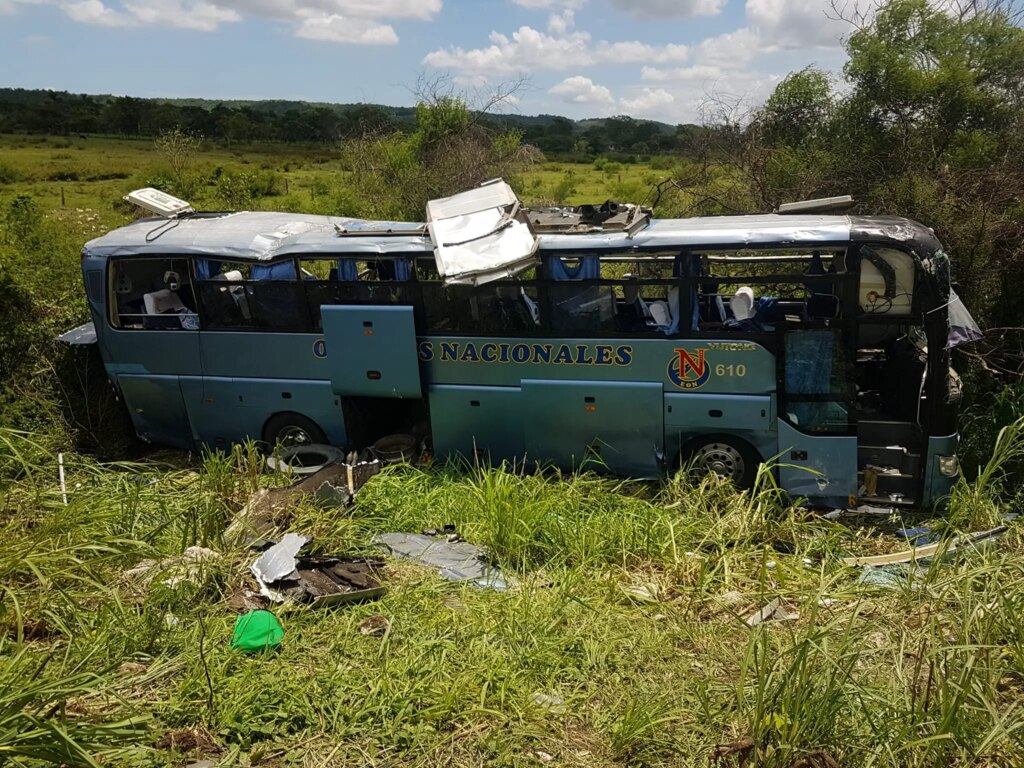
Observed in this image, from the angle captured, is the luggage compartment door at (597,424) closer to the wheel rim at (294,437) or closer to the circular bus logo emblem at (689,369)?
the circular bus logo emblem at (689,369)

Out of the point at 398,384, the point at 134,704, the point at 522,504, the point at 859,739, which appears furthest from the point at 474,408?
the point at 859,739

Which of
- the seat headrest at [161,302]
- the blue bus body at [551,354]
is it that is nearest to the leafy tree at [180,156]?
the blue bus body at [551,354]

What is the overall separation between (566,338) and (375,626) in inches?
135

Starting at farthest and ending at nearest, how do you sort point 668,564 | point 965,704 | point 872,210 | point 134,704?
point 872,210 → point 668,564 → point 134,704 → point 965,704

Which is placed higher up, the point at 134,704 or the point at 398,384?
the point at 398,384

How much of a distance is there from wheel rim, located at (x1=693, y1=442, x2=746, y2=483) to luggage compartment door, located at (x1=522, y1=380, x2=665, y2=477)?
40 centimetres

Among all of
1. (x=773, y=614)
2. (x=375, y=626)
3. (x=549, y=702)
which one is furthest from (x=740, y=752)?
(x=375, y=626)

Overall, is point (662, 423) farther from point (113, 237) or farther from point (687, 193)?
point (687, 193)

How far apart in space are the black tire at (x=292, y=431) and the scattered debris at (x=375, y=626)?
375 centimetres

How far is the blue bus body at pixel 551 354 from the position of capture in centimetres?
675

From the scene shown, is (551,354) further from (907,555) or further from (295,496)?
(907,555)

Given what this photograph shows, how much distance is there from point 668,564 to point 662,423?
1.74 meters

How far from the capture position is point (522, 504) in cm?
654

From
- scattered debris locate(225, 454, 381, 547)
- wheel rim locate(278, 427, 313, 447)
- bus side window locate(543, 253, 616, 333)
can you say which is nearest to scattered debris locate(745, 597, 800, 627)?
bus side window locate(543, 253, 616, 333)
